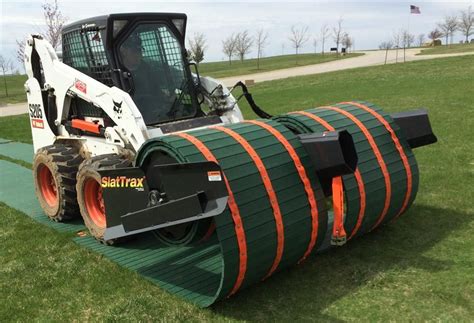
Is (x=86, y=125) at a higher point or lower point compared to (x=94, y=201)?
higher

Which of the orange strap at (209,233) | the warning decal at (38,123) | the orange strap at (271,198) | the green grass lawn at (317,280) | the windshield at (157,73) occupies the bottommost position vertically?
the green grass lawn at (317,280)

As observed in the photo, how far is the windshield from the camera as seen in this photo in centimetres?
586

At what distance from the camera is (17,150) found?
12.3 metres

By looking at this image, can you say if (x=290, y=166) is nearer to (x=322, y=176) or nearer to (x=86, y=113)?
(x=322, y=176)

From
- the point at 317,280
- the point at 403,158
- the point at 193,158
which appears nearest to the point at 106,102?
the point at 193,158

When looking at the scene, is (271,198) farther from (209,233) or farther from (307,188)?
(209,233)

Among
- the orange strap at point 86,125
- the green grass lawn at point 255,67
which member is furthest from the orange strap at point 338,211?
the green grass lawn at point 255,67

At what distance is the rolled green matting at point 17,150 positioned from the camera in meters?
11.2

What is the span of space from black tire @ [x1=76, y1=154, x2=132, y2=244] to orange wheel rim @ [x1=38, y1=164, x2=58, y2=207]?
3.97 ft

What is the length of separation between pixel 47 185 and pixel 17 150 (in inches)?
239

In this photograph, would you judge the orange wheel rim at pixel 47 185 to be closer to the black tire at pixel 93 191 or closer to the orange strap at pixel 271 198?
the black tire at pixel 93 191

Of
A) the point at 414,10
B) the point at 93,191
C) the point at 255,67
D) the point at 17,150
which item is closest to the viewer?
the point at 93,191

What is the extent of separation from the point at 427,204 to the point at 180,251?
317 centimetres

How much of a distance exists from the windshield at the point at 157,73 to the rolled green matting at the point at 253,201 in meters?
1.67
